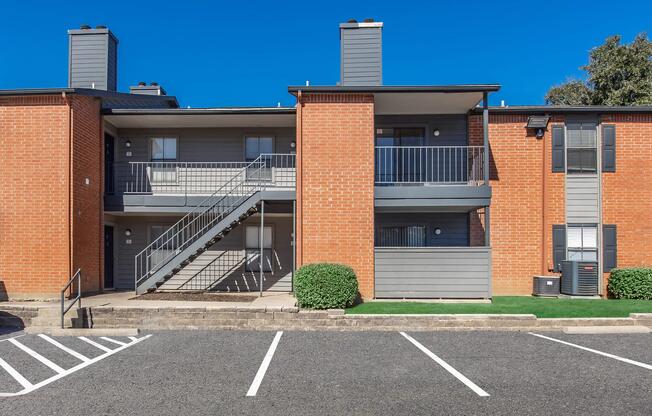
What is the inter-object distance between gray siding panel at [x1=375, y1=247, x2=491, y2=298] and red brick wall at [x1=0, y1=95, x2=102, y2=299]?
8250mm

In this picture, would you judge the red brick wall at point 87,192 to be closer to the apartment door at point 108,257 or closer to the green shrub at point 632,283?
the apartment door at point 108,257

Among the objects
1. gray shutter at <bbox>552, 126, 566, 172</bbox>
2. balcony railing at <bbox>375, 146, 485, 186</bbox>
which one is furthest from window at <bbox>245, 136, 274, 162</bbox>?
gray shutter at <bbox>552, 126, 566, 172</bbox>

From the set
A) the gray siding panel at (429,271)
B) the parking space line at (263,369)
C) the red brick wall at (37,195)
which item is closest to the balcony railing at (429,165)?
the gray siding panel at (429,271)

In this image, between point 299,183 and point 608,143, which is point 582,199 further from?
point 299,183

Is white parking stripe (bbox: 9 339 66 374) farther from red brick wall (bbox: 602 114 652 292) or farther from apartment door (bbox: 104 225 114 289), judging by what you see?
red brick wall (bbox: 602 114 652 292)

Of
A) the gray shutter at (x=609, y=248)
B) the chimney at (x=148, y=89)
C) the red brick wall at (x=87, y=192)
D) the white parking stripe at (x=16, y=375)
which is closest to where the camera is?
the white parking stripe at (x=16, y=375)

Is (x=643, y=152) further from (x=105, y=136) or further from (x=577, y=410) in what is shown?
(x=105, y=136)

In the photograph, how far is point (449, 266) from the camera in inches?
486

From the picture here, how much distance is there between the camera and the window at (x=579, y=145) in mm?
13875

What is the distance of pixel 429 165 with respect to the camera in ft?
47.2

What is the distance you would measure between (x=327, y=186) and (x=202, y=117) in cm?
446

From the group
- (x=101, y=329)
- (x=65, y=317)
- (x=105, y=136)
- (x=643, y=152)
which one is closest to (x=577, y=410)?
(x=101, y=329)

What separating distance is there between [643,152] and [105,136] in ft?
53.8

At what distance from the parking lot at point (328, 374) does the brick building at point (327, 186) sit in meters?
3.38
